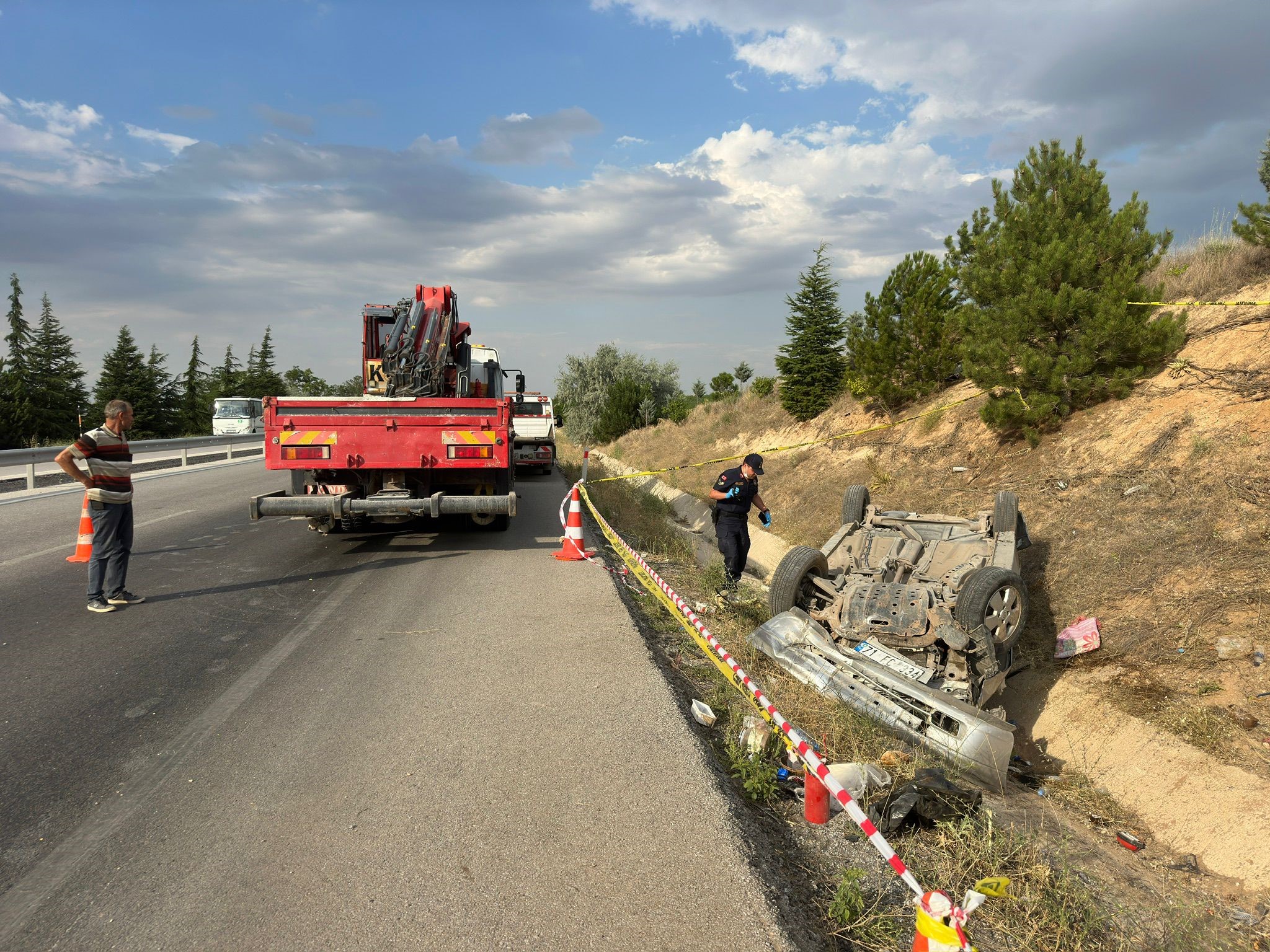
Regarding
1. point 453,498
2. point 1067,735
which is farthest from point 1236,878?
point 453,498

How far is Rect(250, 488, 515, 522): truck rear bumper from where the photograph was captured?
28.2 ft

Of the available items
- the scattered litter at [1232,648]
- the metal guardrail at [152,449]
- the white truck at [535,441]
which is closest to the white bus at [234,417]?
the metal guardrail at [152,449]

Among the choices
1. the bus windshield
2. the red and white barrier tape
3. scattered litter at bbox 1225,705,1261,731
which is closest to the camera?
the red and white barrier tape

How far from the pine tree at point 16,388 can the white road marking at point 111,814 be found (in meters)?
43.0

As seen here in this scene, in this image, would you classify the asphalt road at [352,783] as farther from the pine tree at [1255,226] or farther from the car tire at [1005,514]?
the pine tree at [1255,226]

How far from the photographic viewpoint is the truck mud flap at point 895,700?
15.0 ft

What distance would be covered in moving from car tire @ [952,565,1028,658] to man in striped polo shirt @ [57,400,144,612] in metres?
6.99

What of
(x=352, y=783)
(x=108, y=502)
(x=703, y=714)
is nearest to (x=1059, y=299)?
(x=703, y=714)

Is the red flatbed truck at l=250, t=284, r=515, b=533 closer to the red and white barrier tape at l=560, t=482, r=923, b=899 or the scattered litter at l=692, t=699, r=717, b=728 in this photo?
the red and white barrier tape at l=560, t=482, r=923, b=899

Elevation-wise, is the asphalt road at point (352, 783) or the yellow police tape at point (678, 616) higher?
the asphalt road at point (352, 783)

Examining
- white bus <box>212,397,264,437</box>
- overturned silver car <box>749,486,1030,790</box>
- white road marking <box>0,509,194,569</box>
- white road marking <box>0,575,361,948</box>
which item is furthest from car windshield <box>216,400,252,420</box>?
overturned silver car <box>749,486,1030,790</box>

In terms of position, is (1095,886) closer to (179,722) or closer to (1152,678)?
(1152,678)

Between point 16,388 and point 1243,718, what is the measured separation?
184 feet

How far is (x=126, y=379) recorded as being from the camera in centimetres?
5519
